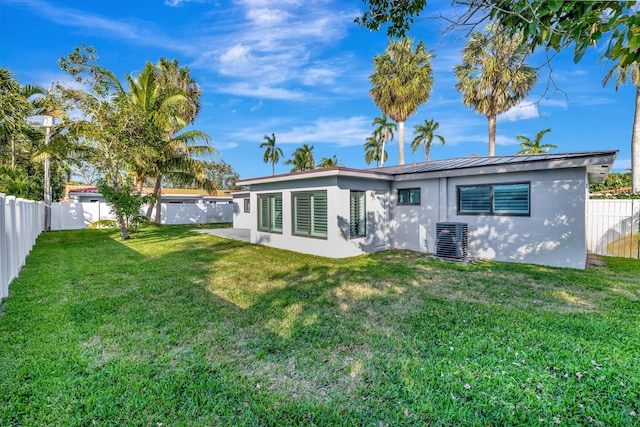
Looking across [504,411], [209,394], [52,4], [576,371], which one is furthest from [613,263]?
[52,4]

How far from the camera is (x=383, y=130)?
32438 mm

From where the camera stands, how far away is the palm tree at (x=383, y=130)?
3157cm

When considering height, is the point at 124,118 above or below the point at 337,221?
above

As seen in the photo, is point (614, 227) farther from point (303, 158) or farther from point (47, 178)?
point (303, 158)

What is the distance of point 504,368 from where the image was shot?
9.76ft

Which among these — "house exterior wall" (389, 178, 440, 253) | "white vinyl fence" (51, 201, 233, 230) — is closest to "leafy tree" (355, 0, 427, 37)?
"house exterior wall" (389, 178, 440, 253)

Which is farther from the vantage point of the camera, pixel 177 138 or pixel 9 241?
pixel 177 138

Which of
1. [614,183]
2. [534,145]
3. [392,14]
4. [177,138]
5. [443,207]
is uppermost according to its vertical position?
[534,145]

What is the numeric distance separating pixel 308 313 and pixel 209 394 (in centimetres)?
212

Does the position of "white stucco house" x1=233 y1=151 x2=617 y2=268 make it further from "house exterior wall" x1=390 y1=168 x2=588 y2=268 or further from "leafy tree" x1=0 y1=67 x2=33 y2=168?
"leafy tree" x1=0 y1=67 x2=33 y2=168

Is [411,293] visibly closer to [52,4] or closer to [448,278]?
[448,278]

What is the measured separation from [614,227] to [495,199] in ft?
13.5

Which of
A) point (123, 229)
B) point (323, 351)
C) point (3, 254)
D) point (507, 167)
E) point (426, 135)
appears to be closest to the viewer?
point (323, 351)

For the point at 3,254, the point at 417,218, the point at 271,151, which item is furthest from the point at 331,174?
the point at 271,151
